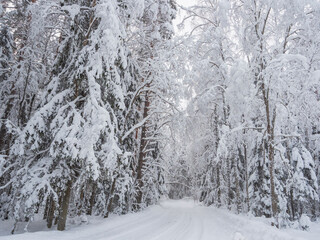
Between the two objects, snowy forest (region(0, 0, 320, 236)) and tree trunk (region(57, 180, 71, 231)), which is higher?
snowy forest (region(0, 0, 320, 236))

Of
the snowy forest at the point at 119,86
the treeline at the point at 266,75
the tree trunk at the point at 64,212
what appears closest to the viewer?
the snowy forest at the point at 119,86

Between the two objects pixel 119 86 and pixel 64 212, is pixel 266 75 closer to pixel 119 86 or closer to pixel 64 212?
pixel 119 86

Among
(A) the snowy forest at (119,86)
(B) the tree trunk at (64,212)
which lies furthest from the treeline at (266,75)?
(B) the tree trunk at (64,212)

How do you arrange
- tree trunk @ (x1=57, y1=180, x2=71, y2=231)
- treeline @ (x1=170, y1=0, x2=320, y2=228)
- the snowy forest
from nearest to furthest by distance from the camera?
the snowy forest
tree trunk @ (x1=57, y1=180, x2=71, y2=231)
treeline @ (x1=170, y1=0, x2=320, y2=228)

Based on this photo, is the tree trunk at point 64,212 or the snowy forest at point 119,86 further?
the tree trunk at point 64,212

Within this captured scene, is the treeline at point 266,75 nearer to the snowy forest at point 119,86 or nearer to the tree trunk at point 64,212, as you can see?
the snowy forest at point 119,86

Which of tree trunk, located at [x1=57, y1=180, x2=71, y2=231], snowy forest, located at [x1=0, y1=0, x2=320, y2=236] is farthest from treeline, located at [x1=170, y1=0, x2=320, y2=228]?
tree trunk, located at [x1=57, y1=180, x2=71, y2=231]

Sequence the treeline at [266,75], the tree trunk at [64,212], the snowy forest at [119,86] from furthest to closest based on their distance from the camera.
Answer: the treeline at [266,75]
the tree trunk at [64,212]
the snowy forest at [119,86]

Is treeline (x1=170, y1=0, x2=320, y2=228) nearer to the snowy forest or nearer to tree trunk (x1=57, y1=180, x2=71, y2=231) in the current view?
the snowy forest

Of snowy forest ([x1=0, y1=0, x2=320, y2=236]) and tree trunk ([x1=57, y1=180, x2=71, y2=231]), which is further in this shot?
tree trunk ([x1=57, y1=180, x2=71, y2=231])

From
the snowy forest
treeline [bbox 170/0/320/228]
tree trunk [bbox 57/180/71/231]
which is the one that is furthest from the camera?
treeline [bbox 170/0/320/228]

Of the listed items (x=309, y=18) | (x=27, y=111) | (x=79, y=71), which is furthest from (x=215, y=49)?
(x=27, y=111)

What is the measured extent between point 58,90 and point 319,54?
1054 centimetres

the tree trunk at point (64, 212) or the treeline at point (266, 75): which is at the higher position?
the treeline at point (266, 75)
